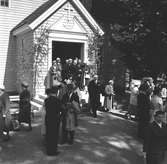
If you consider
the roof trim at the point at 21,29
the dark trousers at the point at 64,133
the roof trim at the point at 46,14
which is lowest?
the dark trousers at the point at 64,133

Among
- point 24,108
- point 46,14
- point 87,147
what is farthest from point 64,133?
point 46,14

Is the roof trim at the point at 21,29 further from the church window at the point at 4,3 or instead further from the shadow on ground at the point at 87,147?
the shadow on ground at the point at 87,147

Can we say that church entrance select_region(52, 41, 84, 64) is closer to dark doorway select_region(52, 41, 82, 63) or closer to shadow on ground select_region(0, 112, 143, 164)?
dark doorway select_region(52, 41, 82, 63)

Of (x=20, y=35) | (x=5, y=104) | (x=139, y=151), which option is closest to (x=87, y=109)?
(x=139, y=151)

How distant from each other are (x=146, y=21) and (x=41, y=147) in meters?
10.4

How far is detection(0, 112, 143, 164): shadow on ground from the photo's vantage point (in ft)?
30.5

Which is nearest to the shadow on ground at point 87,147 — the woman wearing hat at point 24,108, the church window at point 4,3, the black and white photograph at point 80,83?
the black and white photograph at point 80,83

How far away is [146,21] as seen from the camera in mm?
17844

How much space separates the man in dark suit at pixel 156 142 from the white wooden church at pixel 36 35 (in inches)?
432

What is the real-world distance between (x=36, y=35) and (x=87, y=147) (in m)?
8.71

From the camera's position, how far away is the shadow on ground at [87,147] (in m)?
9.30

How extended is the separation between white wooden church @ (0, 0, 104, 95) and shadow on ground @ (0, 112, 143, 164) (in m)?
5.41

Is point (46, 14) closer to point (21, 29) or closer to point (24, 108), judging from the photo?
point (21, 29)

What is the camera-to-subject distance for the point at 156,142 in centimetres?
712
